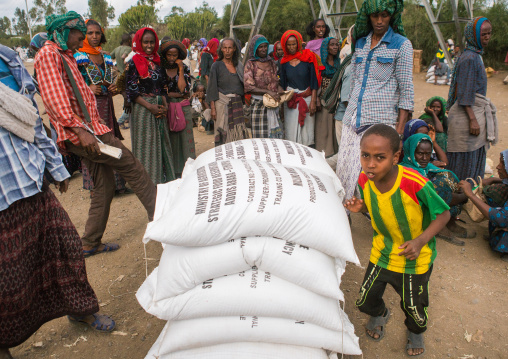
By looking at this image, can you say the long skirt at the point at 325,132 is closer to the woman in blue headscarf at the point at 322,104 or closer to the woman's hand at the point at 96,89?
the woman in blue headscarf at the point at 322,104

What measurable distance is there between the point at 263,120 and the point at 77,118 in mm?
2413

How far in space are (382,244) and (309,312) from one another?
57 cm

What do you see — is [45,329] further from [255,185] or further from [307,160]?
[307,160]

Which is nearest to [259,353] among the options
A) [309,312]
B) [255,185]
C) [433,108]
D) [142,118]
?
[309,312]

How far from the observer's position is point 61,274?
7.07ft

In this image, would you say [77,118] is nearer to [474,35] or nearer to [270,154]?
[270,154]

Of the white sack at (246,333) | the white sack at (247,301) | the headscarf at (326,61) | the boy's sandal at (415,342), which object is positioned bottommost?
the boy's sandal at (415,342)

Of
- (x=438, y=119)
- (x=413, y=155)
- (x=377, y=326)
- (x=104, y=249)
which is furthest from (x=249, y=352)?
(x=438, y=119)

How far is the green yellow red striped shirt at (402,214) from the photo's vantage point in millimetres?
1805

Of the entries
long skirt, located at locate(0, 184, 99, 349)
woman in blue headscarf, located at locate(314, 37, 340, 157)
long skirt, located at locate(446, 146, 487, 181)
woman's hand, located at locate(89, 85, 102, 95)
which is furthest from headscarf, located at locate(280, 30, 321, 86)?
long skirt, located at locate(0, 184, 99, 349)

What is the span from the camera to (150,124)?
13.1 ft

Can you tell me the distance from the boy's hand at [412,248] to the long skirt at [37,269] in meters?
1.78

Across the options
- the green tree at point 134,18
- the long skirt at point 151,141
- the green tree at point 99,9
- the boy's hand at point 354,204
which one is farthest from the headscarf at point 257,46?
the green tree at point 99,9

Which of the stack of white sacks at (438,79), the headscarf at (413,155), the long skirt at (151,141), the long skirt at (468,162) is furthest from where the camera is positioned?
the stack of white sacks at (438,79)
